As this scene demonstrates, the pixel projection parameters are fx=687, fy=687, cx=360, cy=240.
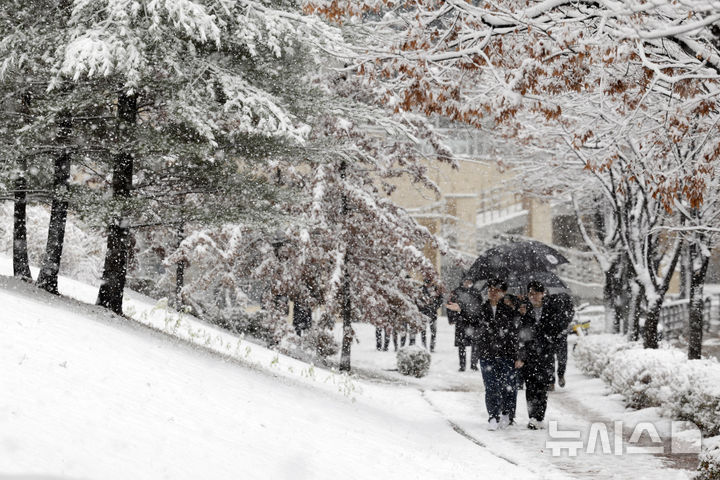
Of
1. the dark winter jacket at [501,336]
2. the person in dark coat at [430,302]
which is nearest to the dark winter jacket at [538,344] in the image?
the dark winter jacket at [501,336]

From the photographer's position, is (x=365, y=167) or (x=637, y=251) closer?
(x=637, y=251)

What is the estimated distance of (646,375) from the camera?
34.3 feet

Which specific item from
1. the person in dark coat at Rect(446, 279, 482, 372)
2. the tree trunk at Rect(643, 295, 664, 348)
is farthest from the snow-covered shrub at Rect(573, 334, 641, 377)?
the person in dark coat at Rect(446, 279, 482, 372)

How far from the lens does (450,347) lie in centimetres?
2167

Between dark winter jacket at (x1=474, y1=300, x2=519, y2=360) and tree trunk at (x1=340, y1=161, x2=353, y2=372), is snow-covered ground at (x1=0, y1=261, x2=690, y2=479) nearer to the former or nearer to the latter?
dark winter jacket at (x1=474, y1=300, x2=519, y2=360)

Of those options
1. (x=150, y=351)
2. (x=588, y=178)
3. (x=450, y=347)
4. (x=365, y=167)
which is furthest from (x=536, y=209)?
(x=150, y=351)

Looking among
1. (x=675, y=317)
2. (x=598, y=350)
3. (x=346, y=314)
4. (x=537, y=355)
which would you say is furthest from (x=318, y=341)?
(x=675, y=317)

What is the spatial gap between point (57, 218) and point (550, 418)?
26.3 ft

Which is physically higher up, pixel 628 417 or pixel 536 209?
pixel 536 209

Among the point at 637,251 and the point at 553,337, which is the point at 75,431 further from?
the point at 637,251

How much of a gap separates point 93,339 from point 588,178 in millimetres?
13845

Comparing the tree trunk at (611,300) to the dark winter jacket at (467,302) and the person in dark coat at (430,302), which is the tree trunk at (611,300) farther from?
the dark winter jacket at (467,302)

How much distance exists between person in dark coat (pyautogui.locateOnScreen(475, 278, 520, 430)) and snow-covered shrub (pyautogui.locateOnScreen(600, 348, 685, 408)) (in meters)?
2.35

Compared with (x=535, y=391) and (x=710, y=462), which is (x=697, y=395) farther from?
(x=710, y=462)
